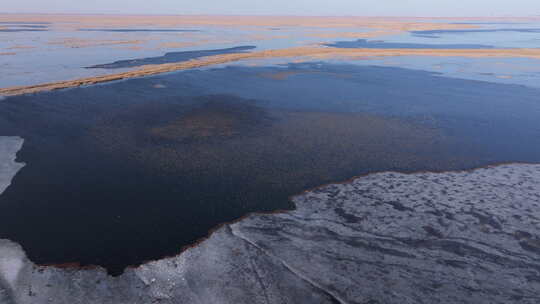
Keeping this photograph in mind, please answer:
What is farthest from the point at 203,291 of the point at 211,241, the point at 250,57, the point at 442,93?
the point at 250,57

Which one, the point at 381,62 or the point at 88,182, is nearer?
the point at 88,182

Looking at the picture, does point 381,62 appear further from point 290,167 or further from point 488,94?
point 290,167

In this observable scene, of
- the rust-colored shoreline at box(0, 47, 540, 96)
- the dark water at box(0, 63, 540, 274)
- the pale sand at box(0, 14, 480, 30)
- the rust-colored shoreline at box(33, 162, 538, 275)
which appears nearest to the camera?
the rust-colored shoreline at box(33, 162, 538, 275)

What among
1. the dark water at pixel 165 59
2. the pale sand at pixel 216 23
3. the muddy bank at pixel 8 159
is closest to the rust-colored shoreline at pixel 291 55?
the dark water at pixel 165 59

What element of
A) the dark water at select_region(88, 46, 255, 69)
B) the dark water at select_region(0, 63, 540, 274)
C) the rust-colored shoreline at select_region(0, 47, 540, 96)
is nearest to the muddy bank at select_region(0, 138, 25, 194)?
the dark water at select_region(0, 63, 540, 274)

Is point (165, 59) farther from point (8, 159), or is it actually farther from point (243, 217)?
point (243, 217)

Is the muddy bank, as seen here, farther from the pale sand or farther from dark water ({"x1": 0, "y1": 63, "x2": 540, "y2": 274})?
the pale sand

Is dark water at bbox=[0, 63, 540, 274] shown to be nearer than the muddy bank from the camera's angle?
Yes

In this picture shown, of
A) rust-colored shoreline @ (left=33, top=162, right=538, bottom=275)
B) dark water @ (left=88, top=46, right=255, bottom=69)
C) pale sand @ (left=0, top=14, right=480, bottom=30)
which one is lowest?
rust-colored shoreline @ (left=33, top=162, right=538, bottom=275)
